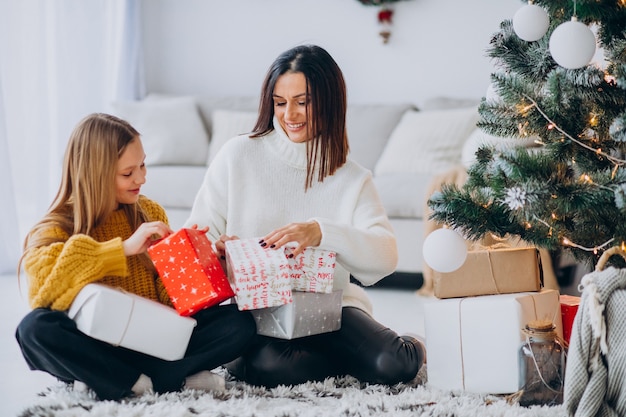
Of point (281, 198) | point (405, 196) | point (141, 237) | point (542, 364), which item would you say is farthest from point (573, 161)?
point (405, 196)

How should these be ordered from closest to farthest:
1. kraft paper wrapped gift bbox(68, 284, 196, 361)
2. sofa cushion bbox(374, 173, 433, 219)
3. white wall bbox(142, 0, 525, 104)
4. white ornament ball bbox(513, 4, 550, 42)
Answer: white ornament ball bbox(513, 4, 550, 42) < kraft paper wrapped gift bbox(68, 284, 196, 361) < sofa cushion bbox(374, 173, 433, 219) < white wall bbox(142, 0, 525, 104)

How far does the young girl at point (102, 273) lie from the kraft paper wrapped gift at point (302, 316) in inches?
1.8

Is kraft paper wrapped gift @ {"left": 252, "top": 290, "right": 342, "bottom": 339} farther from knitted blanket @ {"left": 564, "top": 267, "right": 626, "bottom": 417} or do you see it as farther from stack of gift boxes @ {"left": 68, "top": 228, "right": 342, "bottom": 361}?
knitted blanket @ {"left": 564, "top": 267, "right": 626, "bottom": 417}

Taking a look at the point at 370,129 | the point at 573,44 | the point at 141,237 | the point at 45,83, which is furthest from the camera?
the point at 370,129

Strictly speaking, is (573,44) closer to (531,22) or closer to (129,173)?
(531,22)

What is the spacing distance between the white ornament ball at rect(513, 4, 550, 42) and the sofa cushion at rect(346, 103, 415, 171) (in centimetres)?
236

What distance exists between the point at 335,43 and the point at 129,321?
3.06 metres

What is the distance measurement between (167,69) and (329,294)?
3.22 m

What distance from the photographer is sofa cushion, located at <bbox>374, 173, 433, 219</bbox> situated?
3.39 m

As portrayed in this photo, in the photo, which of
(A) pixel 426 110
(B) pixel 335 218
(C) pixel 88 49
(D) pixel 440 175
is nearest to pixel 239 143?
(B) pixel 335 218

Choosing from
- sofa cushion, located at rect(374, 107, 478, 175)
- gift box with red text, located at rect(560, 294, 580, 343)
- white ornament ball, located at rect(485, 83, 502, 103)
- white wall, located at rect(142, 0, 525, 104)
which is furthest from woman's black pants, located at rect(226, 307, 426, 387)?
white wall, located at rect(142, 0, 525, 104)

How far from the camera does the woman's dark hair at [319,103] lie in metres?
2.06

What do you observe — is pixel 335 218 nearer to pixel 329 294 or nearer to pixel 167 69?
pixel 329 294

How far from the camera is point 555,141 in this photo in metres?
1.75
